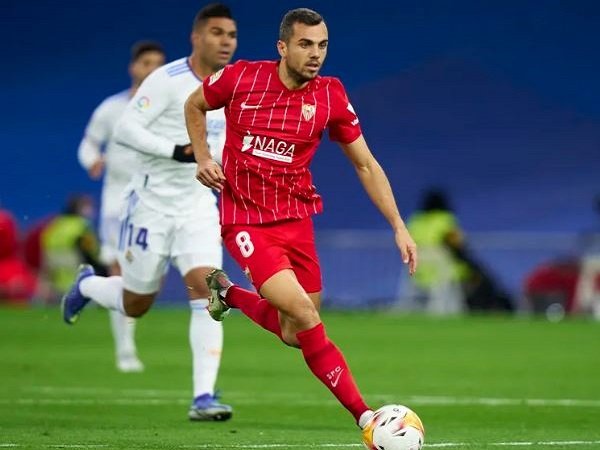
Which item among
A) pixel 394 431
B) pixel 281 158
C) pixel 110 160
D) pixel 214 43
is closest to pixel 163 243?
pixel 214 43

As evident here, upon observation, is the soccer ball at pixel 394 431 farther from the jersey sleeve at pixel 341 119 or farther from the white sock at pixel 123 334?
the white sock at pixel 123 334

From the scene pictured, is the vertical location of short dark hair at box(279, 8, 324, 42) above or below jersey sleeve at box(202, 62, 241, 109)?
above

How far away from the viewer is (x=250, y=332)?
74.0 ft

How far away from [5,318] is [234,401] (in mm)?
11587

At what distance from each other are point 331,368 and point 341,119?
1545mm

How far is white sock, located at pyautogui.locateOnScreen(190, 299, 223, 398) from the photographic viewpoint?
37.5 ft

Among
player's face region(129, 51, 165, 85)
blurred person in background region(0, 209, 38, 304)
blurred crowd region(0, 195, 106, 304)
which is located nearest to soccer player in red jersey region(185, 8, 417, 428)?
player's face region(129, 51, 165, 85)

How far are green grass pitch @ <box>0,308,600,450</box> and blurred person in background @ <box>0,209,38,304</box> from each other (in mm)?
3488

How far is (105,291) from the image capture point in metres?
12.7

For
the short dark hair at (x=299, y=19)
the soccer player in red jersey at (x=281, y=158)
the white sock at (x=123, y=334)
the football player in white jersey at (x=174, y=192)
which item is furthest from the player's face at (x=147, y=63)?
the short dark hair at (x=299, y=19)

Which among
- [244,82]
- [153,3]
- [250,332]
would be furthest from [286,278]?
[153,3]

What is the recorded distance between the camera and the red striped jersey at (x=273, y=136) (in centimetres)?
980

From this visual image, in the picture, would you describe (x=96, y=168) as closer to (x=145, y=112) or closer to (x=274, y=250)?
(x=145, y=112)

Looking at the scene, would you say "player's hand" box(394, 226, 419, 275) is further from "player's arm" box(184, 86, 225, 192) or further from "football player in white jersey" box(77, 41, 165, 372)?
"football player in white jersey" box(77, 41, 165, 372)
